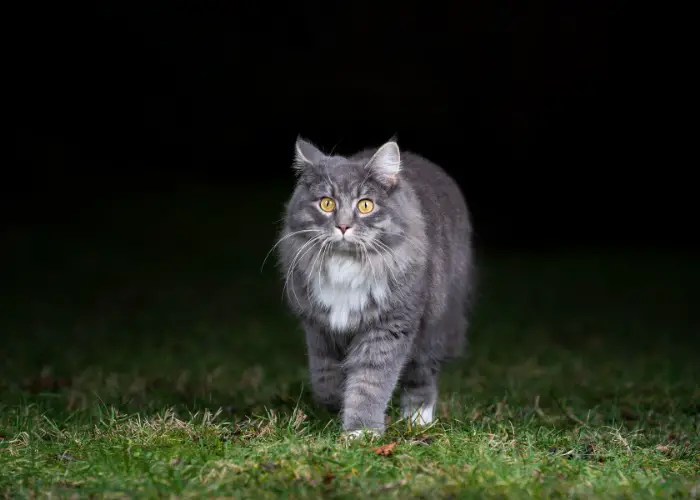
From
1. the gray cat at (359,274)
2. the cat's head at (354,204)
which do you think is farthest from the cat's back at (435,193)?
the cat's head at (354,204)

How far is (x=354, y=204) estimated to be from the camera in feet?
13.2

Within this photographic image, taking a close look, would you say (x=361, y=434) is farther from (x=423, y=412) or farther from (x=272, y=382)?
(x=272, y=382)

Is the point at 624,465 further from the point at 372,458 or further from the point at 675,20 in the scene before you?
the point at 675,20

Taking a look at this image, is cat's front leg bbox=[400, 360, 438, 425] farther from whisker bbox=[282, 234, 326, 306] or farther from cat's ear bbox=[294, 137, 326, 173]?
cat's ear bbox=[294, 137, 326, 173]

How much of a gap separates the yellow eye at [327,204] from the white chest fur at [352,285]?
22 cm

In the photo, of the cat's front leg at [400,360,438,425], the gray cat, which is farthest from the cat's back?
the cat's front leg at [400,360,438,425]

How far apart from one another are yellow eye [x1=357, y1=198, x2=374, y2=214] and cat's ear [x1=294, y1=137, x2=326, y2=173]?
322mm

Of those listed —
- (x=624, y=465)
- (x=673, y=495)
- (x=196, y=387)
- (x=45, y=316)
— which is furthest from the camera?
(x=45, y=316)

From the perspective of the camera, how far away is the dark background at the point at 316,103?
13.9 metres

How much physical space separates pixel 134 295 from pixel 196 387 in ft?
14.8

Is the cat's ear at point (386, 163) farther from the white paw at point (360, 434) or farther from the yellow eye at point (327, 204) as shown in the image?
the white paw at point (360, 434)

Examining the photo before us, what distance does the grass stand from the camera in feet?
11.0

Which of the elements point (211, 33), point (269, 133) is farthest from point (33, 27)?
point (269, 133)

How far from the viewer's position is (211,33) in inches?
566
